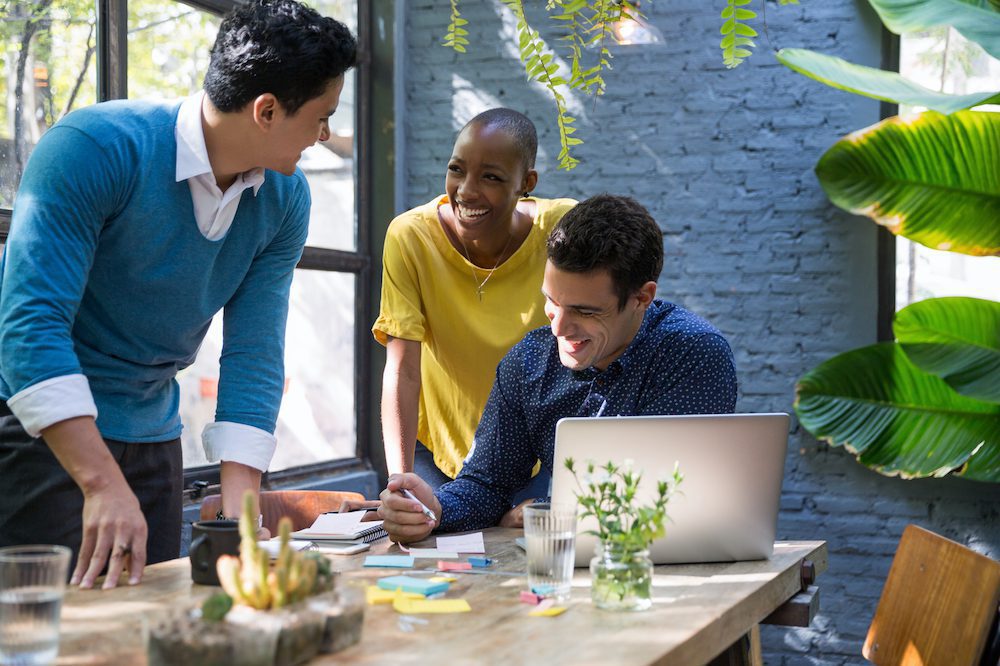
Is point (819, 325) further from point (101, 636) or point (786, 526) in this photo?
point (101, 636)

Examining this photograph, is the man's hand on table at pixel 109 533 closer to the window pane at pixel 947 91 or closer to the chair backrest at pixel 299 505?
the chair backrest at pixel 299 505

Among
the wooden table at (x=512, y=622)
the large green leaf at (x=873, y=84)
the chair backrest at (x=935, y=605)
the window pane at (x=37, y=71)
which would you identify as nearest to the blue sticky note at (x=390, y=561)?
the wooden table at (x=512, y=622)

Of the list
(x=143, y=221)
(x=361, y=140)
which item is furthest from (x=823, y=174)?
(x=361, y=140)

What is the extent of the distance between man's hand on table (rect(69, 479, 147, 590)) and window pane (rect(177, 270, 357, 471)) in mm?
2355

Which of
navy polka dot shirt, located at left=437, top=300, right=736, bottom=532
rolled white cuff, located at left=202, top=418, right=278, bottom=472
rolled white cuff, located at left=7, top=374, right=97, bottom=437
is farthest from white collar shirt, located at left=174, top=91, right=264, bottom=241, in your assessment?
navy polka dot shirt, located at left=437, top=300, right=736, bottom=532

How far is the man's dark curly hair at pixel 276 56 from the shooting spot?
1773 millimetres

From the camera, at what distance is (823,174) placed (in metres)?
2.00

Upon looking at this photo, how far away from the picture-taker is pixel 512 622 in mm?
1389

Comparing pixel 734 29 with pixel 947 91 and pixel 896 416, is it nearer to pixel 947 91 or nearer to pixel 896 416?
pixel 896 416

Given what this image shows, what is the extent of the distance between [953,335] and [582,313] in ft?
2.26

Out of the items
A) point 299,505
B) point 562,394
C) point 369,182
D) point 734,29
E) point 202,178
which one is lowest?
point 299,505

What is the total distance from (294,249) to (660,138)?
7.55 feet

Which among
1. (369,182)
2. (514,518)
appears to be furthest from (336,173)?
(514,518)

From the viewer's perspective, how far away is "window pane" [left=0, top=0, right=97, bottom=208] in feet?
9.46
